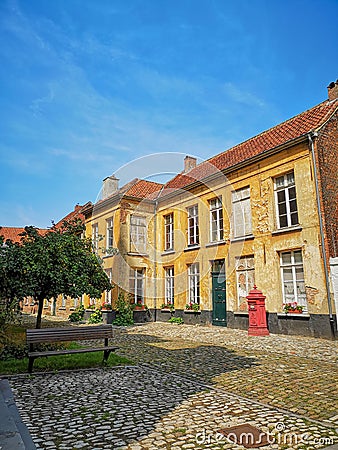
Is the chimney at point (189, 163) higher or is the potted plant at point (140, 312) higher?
the chimney at point (189, 163)

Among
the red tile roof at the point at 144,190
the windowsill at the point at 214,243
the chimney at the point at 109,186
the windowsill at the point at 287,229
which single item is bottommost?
the windowsill at the point at 287,229

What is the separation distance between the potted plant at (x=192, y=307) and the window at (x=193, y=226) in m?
2.90

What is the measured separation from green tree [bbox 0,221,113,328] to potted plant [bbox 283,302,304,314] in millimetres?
6221

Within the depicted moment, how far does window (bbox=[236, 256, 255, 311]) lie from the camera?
1425 centimetres

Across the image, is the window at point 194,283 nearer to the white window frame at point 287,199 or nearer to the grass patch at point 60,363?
the white window frame at point 287,199

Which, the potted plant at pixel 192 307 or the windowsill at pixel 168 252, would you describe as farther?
the windowsill at pixel 168 252

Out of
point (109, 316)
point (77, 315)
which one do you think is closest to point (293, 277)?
point (109, 316)

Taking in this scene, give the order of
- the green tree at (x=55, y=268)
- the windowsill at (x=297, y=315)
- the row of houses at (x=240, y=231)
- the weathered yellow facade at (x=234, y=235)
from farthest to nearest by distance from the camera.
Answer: the weathered yellow facade at (x=234, y=235)
the row of houses at (x=240, y=231)
the windowsill at (x=297, y=315)
the green tree at (x=55, y=268)

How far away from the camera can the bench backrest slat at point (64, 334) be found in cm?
642

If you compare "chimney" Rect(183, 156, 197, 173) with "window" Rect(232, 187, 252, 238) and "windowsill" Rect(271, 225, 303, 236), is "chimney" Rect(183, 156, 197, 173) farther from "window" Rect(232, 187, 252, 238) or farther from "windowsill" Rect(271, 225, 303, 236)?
"windowsill" Rect(271, 225, 303, 236)

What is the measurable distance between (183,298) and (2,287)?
10.4m

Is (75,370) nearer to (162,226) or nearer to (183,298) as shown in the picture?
(183,298)

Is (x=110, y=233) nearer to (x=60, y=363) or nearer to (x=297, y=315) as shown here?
(x=297, y=315)

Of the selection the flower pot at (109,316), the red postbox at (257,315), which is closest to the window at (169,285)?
the flower pot at (109,316)
